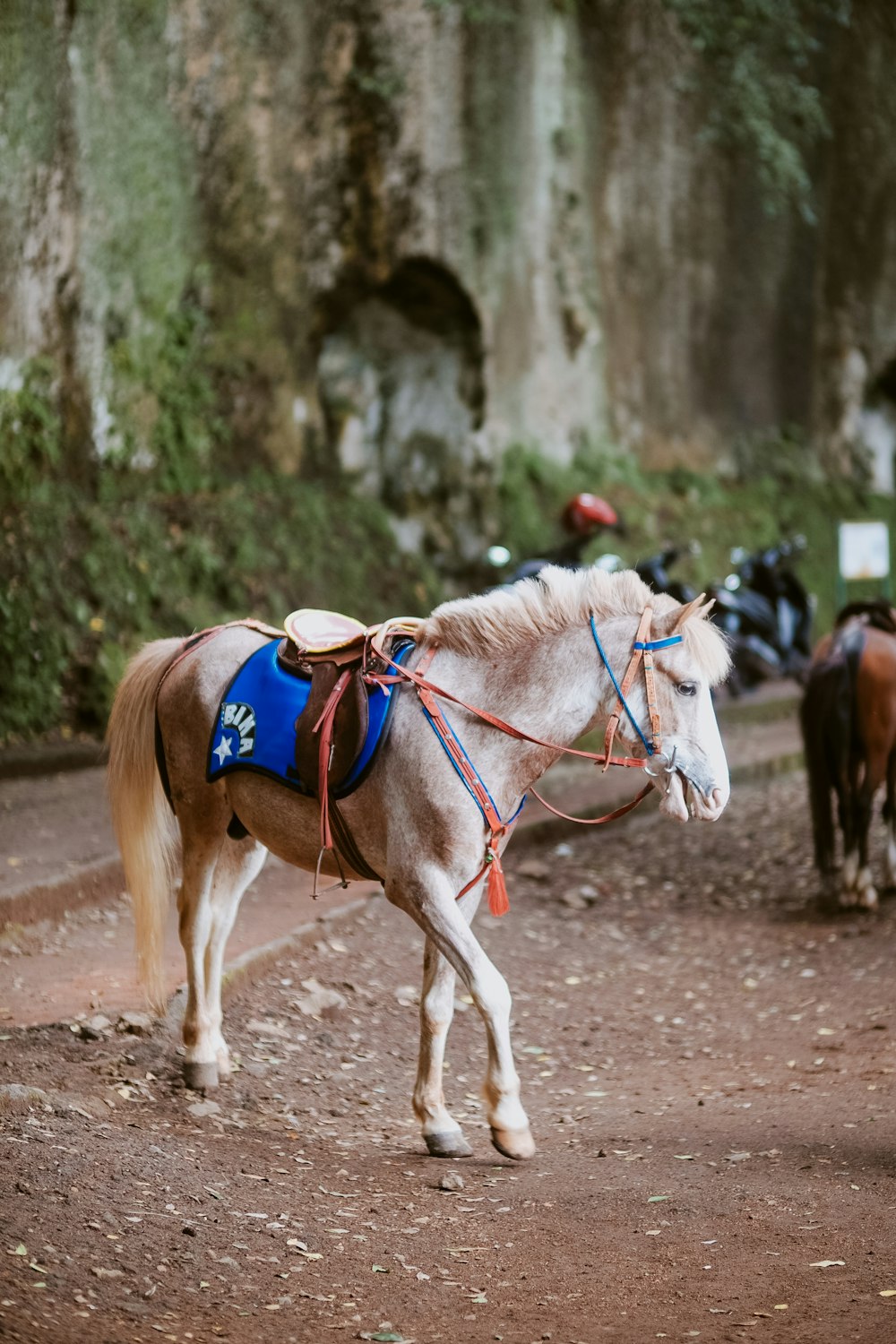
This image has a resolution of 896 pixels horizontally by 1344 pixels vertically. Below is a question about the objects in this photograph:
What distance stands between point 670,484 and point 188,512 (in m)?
8.38

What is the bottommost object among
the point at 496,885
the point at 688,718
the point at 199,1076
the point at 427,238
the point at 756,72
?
the point at 199,1076

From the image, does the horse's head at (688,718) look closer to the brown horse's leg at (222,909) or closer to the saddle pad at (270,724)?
the saddle pad at (270,724)

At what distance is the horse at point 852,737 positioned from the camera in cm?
861

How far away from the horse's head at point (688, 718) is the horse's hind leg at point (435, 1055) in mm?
837

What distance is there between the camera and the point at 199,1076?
5438 millimetres

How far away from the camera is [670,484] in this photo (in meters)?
19.2

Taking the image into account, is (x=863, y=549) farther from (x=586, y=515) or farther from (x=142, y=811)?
(x=142, y=811)

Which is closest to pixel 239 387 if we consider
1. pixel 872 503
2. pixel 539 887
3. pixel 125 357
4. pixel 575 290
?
pixel 125 357

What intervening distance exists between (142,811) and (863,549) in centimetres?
1165

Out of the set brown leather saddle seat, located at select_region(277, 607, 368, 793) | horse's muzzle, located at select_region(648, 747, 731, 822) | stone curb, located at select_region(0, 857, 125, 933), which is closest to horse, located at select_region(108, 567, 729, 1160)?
horse's muzzle, located at select_region(648, 747, 731, 822)

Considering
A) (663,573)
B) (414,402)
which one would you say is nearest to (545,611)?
(663,573)

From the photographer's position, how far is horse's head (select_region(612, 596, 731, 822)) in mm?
4688

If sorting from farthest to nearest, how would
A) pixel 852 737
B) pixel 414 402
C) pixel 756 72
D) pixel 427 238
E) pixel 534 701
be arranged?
pixel 756 72, pixel 414 402, pixel 427 238, pixel 852 737, pixel 534 701

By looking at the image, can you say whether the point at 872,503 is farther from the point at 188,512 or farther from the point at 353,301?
the point at 188,512
